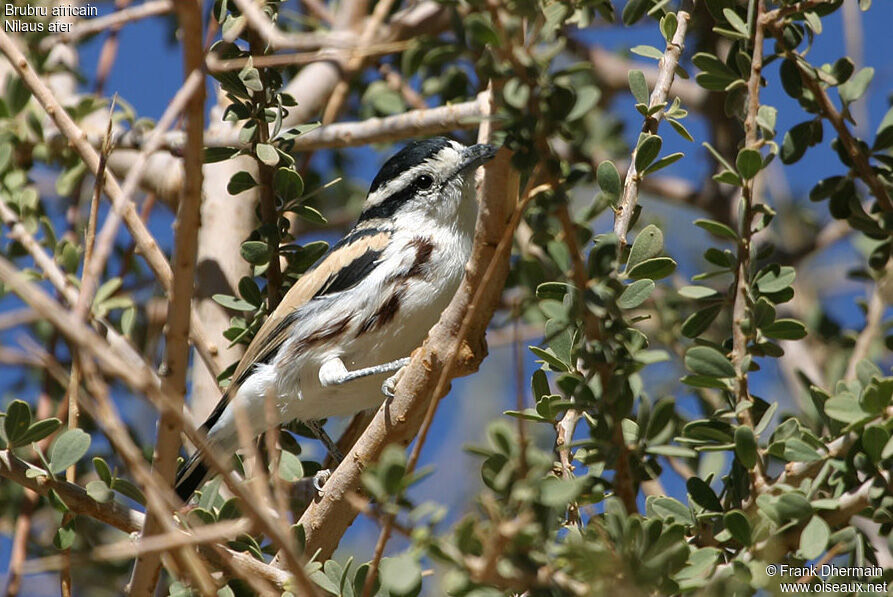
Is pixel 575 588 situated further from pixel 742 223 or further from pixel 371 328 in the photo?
pixel 371 328

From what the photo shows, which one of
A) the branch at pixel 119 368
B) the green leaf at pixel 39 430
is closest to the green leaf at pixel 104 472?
the green leaf at pixel 39 430

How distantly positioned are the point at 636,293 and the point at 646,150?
1.36 ft

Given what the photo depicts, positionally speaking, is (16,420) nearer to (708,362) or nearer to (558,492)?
(558,492)

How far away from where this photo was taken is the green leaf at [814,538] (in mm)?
2025

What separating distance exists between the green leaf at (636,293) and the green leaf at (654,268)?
0.05m

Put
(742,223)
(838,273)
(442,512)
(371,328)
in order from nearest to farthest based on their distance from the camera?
(442,512) < (742,223) < (371,328) < (838,273)

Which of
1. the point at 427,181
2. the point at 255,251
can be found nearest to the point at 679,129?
the point at 255,251

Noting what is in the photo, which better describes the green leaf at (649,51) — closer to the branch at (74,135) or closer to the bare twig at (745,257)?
the bare twig at (745,257)

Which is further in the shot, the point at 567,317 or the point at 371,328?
the point at 371,328

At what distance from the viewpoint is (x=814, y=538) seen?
6.73 ft

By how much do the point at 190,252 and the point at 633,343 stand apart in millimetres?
910

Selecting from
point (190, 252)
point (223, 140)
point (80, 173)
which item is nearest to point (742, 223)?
point (190, 252)

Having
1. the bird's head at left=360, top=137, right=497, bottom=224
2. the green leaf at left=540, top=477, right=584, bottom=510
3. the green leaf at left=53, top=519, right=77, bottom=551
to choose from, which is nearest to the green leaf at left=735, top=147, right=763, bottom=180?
the green leaf at left=540, top=477, right=584, bottom=510

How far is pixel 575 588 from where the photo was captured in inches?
70.8
